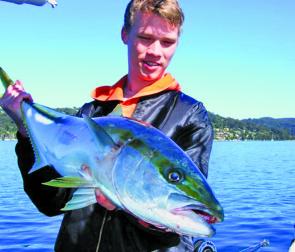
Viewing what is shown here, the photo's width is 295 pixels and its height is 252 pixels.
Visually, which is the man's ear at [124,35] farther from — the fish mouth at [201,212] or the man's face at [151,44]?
the fish mouth at [201,212]

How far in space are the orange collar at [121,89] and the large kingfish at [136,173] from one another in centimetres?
108

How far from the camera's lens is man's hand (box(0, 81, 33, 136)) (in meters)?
3.41

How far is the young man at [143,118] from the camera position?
361cm

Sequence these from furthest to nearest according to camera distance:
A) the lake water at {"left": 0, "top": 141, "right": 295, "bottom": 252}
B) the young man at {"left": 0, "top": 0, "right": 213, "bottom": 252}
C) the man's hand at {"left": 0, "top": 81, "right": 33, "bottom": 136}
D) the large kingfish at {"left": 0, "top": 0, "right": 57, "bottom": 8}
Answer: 1. the lake water at {"left": 0, "top": 141, "right": 295, "bottom": 252}
2. the large kingfish at {"left": 0, "top": 0, "right": 57, "bottom": 8}
3. the young man at {"left": 0, "top": 0, "right": 213, "bottom": 252}
4. the man's hand at {"left": 0, "top": 81, "right": 33, "bottom": 136}

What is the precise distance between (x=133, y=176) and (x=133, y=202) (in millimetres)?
126

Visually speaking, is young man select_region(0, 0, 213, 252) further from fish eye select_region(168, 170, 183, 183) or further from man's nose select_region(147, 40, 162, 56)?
fish eye select_region(168, 170, 183, 183)

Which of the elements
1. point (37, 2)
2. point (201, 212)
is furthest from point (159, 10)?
point (37, 2)

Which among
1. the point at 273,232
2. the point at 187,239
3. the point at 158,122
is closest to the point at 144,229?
the point at 187,239

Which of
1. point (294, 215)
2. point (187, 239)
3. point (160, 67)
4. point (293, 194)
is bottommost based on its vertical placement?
point (293, 194)

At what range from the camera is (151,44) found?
12.2ft

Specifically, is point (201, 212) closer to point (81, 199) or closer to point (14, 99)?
point (81, 199)

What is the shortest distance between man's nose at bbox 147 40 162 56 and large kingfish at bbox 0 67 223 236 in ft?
3.23

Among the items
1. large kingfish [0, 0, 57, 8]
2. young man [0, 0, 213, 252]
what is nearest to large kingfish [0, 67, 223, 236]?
young man [0, 0, 213, 252]

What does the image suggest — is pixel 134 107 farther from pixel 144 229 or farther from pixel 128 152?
pixel 128 152
